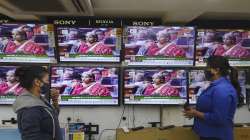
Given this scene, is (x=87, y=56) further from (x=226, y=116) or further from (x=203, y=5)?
(x=226, y=116)

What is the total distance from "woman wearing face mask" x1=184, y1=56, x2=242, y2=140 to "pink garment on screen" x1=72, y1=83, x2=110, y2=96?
4.24 ft

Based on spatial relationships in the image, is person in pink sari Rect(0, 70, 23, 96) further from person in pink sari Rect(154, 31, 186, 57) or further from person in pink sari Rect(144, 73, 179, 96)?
person in pink sari Rect(154, 31, 186, 57)

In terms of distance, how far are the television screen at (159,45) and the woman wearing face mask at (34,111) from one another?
1939 mm

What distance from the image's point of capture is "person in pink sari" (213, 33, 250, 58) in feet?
15.1

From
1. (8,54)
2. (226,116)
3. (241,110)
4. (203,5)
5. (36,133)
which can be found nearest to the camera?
(36,133)

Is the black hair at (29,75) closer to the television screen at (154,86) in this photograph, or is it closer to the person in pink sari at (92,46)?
the person in pink sari at (92,46)

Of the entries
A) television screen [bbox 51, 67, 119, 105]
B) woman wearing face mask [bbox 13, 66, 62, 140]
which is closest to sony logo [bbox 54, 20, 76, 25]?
television screen [bbox 51, 67, 119, 105]

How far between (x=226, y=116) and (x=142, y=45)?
153cm

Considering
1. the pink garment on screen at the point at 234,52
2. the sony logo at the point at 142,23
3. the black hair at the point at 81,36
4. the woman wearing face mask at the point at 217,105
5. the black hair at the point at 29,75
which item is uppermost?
the sony logo at the point at 142,23

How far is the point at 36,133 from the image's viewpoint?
244 centimetres

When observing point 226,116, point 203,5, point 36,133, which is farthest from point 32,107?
point 203,5

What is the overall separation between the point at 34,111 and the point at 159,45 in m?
2.27

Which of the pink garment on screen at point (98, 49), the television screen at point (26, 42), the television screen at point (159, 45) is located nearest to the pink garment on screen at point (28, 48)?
the television screen at point (26, 42)

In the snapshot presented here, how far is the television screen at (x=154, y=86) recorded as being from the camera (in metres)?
4.49
